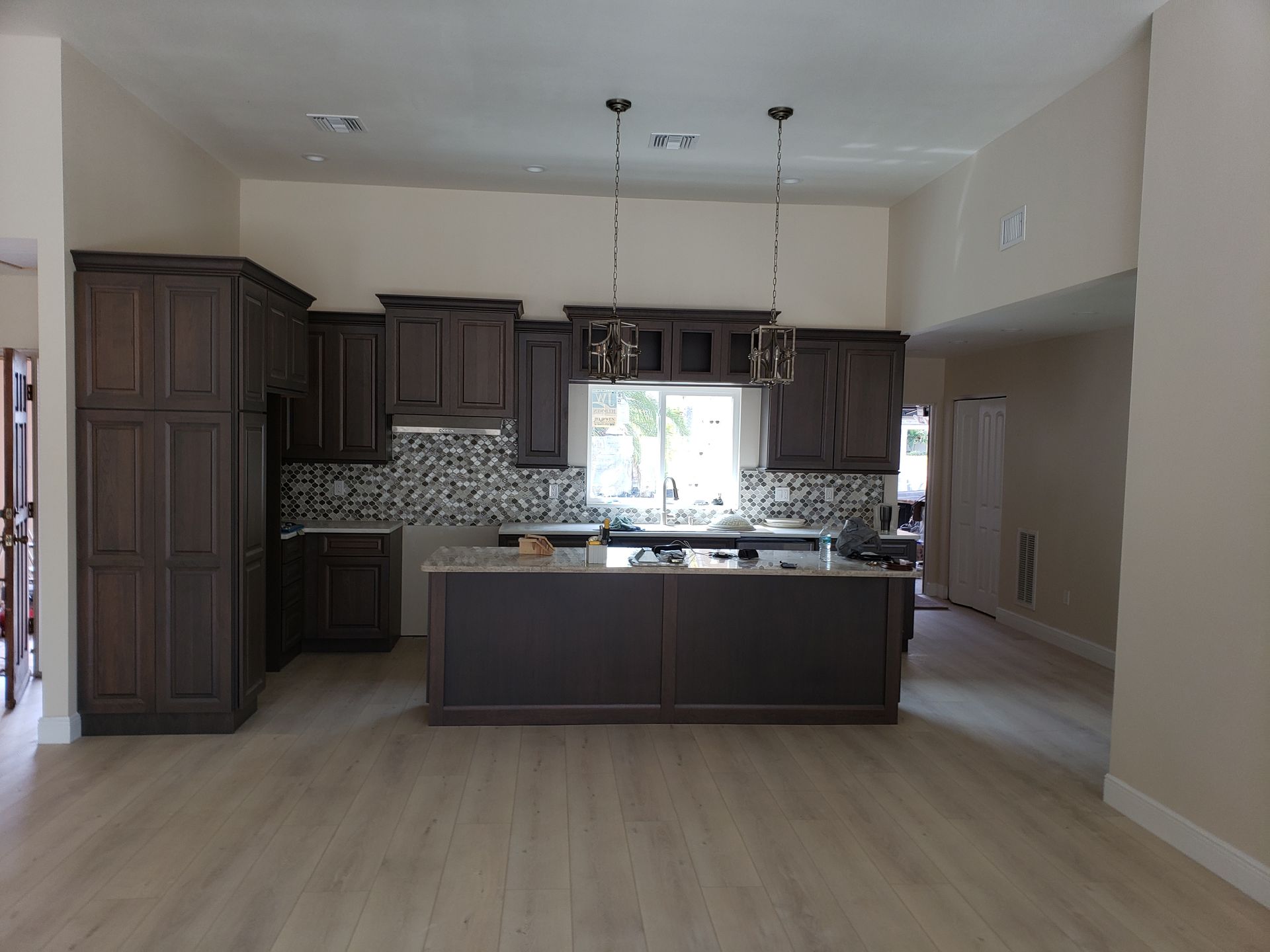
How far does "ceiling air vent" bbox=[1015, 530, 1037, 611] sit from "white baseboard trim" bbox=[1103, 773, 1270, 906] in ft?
11.7

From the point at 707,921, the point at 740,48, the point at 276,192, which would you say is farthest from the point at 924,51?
the point at 276,192

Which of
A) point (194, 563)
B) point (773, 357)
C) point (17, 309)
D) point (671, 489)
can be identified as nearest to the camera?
point (773, 357)

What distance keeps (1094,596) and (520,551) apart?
4.46 metres

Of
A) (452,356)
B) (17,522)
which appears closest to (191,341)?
(17,522)

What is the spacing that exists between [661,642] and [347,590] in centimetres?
260

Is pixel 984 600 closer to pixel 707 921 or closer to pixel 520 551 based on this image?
pixel 520 551

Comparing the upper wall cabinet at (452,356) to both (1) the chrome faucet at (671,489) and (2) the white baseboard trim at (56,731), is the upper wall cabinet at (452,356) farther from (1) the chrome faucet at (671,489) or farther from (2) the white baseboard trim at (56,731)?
(2) the white baseboard trim at (56,731)

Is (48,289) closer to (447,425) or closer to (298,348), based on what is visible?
(298,348)

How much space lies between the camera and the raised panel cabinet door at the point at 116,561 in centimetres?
422

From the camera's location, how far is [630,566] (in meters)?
4.59

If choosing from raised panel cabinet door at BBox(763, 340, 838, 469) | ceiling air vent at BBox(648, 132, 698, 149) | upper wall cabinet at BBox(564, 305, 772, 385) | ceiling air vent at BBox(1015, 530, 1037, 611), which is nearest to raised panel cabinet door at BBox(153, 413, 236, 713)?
upper wall cabinet at BBox(564, 305, 772, 385)

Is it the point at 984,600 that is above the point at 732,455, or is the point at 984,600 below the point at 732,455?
below

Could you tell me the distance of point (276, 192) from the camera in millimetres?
6391

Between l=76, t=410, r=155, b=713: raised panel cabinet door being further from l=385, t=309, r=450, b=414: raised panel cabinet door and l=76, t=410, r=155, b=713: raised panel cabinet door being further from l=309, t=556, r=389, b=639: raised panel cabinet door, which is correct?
l=385, t=309, r=450, b=414: raised panel cabinet door
